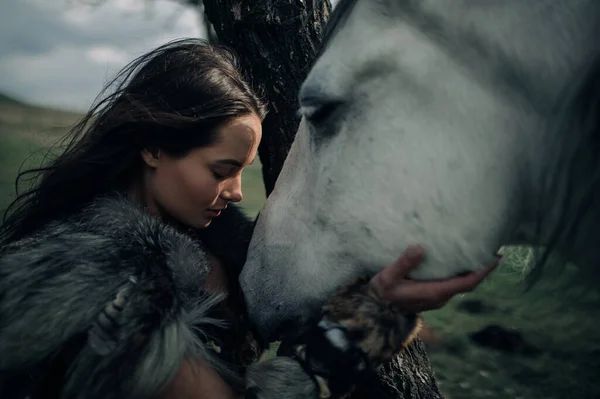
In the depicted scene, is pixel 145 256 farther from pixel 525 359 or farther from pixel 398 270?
pixel 525 359

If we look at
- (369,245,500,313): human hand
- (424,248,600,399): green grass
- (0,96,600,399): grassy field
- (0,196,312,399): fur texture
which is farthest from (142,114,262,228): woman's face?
(424,248,600,399): green grass

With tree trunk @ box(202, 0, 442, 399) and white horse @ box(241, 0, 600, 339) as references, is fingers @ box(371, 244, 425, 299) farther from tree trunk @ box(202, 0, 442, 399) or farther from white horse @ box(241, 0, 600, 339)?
tree trunk @ box(202, 0, 442, 399)

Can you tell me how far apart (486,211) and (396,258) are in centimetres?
22

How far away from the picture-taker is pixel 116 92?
62.6 inches

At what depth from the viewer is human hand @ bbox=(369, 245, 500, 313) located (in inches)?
44.4

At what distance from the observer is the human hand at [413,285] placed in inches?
44.4

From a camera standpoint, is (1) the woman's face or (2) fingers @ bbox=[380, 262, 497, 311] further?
(1) the woman's face

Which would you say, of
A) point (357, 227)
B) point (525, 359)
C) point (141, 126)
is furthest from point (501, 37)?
point (525, 359)

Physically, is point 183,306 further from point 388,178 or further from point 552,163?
point 552,163

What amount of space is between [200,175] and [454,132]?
2.34 ft

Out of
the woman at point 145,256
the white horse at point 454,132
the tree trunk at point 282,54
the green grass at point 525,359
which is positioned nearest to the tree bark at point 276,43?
the tree trunk at point 282,54

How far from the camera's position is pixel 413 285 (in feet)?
3.81

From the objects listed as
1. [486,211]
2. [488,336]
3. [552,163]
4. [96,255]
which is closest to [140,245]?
[96,255]

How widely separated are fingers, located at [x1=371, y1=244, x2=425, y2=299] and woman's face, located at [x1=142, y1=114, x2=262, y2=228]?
1.81 feet
